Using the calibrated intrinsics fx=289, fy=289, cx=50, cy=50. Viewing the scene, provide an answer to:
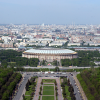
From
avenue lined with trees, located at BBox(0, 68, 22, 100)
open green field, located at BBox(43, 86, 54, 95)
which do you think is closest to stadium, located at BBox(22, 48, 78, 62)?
avenue lined with trees, located at BBox(0, 68, 22, 100)

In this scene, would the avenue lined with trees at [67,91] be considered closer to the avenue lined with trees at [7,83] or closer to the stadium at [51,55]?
the avenue lined with trees at [7,83]

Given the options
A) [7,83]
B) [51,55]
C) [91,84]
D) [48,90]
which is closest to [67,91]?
[48,90]

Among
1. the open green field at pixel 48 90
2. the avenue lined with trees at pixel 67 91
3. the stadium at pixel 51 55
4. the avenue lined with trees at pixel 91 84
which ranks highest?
the avenue lined with trees at pixel 91 84

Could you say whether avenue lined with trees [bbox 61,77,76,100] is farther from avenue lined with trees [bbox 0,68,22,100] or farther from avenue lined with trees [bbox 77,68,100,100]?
avenue lined with trees [bbox 0,68,22,100]

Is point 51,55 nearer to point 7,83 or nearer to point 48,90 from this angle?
point 48,90

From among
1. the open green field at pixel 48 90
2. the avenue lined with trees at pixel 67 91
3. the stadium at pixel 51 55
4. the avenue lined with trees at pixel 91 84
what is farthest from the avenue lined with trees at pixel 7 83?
the stadium at pixel 51 55

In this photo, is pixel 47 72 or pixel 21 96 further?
pixel 47 72

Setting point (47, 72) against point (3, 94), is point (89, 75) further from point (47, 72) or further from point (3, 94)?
point (3, 94)

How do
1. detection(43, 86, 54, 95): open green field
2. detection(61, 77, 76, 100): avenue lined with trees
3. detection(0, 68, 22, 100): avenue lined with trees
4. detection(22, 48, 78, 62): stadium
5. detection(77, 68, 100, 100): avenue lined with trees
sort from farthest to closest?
detection(22, 48, 78, 62): stadium < detection(43, 86, 54, 95): open green field < detection(61, 77, 76, 100): avenue lined with trees < detection(0, 68, 22, 100): avenue lined with trees < detection(77, 68, 100, 100): avenue lined with trees

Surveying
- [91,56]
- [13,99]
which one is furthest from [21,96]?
[91,56]

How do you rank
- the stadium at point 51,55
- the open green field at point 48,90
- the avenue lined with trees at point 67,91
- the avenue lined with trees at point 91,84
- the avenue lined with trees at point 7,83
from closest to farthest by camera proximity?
the avenue lined with trees at point 91,84
the avenue lined with trees at point 7,83
the avenue lined with trees at point 67,91
the open green field at point 48,90
the stadium at point 51,55

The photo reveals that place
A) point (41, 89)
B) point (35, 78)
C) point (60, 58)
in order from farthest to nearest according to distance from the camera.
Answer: point (60, 58) < point (35, 78) < point (41, 89)
